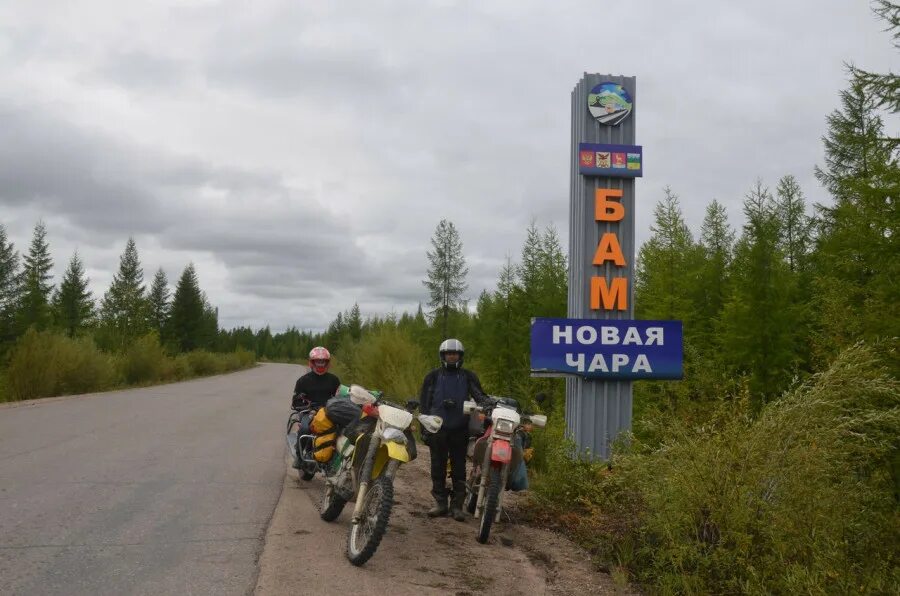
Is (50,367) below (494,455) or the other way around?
the other way around

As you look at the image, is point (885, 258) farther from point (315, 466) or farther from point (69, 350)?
point (69, 350)

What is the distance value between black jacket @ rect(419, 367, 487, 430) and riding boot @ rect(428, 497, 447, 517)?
763 millimetres

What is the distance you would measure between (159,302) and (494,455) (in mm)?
75706

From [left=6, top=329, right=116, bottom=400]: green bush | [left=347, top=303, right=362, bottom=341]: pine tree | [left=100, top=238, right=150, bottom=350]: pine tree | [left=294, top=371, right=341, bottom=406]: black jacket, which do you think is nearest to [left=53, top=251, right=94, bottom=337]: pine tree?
[left=100, top=238, right=150, bottom=350]: pine tree

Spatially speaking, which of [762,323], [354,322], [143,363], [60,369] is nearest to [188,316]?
[354,322]

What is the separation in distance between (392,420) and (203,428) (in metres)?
8.99

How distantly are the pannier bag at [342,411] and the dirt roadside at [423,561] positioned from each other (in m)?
0.96

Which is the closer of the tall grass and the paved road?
the paved road

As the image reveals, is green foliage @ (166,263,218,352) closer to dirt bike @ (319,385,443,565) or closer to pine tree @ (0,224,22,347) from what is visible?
pine tree @ (0,224,22,347)

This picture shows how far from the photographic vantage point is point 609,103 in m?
9.89

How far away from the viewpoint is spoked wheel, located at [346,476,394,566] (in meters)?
5.37

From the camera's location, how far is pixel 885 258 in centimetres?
1070

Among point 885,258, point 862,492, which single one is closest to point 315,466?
point 862,492

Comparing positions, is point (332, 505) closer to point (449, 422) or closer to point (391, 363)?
point (449, 422)
